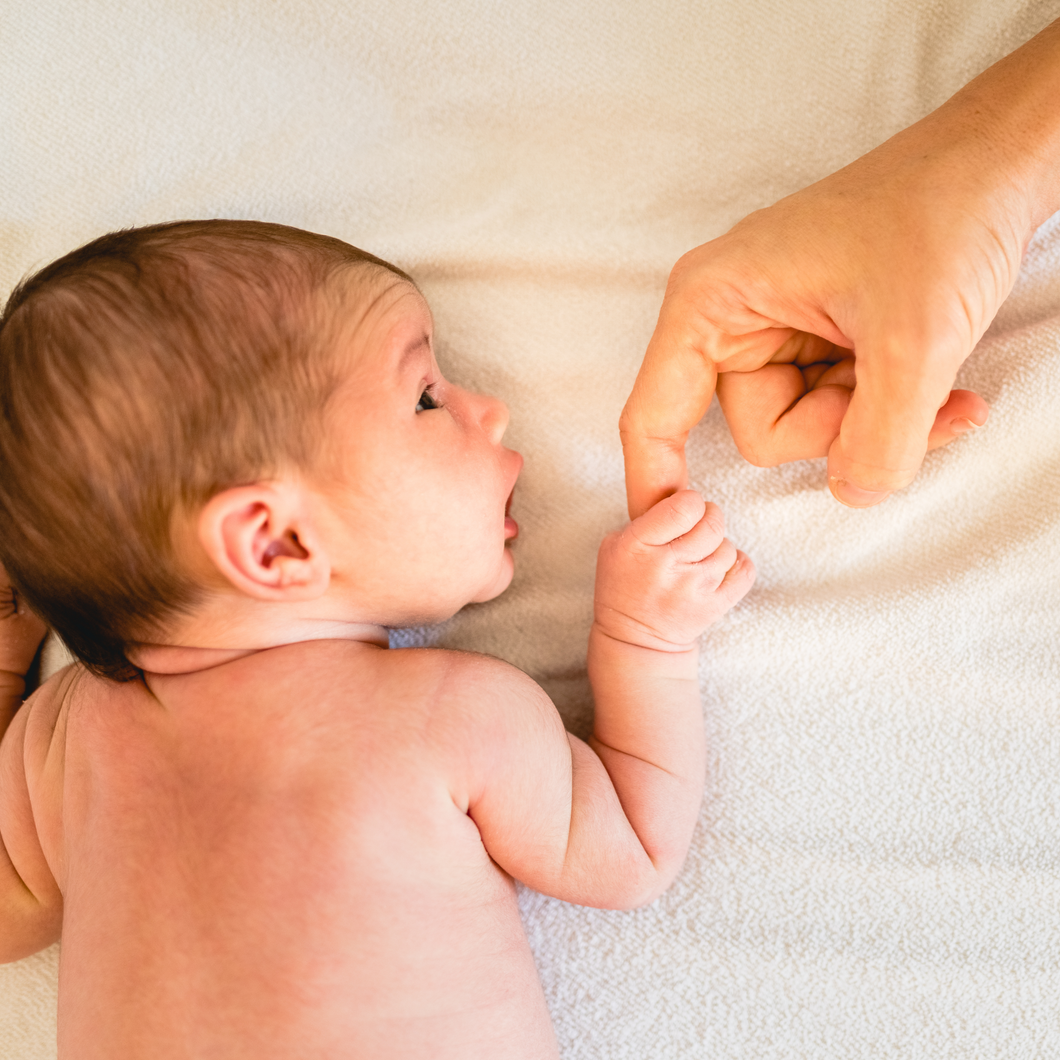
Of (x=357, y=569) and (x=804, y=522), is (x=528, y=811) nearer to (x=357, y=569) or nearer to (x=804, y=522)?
(x=357, y=569)

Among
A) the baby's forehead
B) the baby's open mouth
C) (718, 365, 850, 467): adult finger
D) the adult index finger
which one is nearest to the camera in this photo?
the adult index finger

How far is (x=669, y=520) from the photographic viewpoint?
3.99 ft

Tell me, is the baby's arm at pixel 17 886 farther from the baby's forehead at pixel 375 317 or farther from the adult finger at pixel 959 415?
the adult finger at pixel 959 415

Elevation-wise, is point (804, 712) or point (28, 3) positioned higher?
point (28, 3)

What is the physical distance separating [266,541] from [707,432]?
0.67 meters

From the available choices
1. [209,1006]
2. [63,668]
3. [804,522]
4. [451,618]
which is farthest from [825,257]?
[63,668]

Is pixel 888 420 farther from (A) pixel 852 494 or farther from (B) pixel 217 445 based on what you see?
(B) pixel 217 445

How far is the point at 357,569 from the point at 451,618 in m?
0.29

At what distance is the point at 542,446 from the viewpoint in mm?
1378

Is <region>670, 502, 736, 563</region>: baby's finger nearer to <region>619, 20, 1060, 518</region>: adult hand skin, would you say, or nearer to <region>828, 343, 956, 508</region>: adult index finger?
<region>619, 20, 1060, 518</region>: adult hand skin

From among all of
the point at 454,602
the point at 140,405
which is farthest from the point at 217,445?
the point at 454,602

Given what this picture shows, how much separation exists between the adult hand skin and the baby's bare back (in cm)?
52

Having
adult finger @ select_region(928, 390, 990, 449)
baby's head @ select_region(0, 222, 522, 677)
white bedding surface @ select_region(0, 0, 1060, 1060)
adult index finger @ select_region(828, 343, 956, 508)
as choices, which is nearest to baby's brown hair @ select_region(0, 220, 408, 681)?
baby's head @ select_region(0, 222, 522, 677)

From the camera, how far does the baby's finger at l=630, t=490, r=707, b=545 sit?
3.99 ft
